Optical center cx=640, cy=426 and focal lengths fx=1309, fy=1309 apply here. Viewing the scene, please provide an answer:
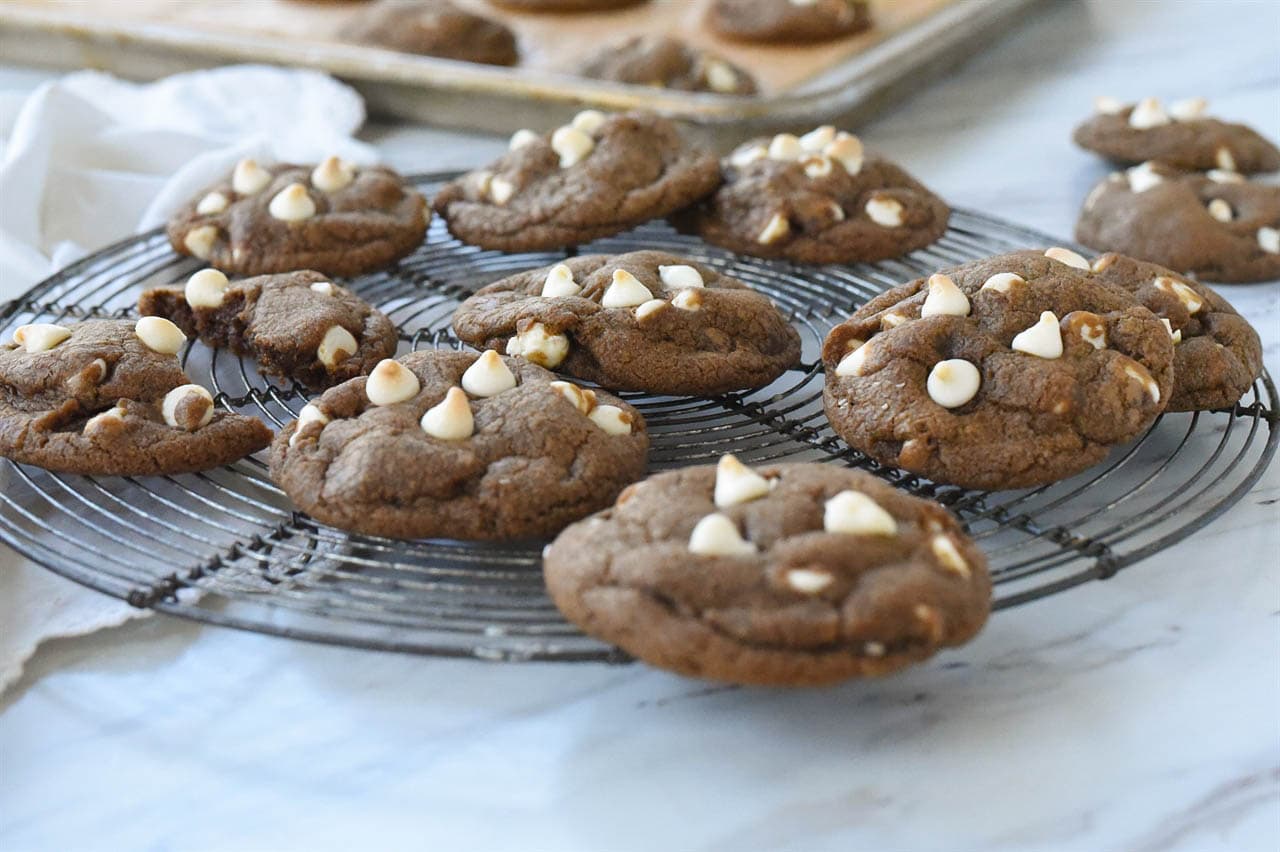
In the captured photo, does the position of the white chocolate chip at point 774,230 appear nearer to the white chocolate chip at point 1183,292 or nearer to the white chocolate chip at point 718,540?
the white chocolate chip at point 1183,292

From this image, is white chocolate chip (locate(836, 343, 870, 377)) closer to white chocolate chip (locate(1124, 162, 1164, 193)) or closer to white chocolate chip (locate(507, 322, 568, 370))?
white chocolate chip (locate(507, 322, 568, 370))

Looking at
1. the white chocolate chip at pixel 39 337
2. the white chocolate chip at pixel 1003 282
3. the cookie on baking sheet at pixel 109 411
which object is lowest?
the cookie on baking sheet at pixel 109 411

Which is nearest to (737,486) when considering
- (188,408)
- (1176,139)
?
(188,408)

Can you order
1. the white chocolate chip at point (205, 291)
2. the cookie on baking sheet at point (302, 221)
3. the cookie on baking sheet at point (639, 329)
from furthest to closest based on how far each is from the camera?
the cookie on baking sheet at point (302, 221)
the white chocolate chip at point (205, 291)
the cookie on baking sheet at point (639, 329)

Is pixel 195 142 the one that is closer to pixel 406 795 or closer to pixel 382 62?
pixel 382 62

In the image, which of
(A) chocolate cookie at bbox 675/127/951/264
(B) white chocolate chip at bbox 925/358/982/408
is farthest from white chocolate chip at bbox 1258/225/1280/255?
(B) white chocolate chip at bbox 925/358/982/408

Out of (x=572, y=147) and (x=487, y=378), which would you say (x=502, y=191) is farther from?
(x=487, y=378)

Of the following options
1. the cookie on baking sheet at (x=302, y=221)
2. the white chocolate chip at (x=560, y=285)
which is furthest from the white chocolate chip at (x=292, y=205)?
the white chocolate chip at (x=560, y=285)
